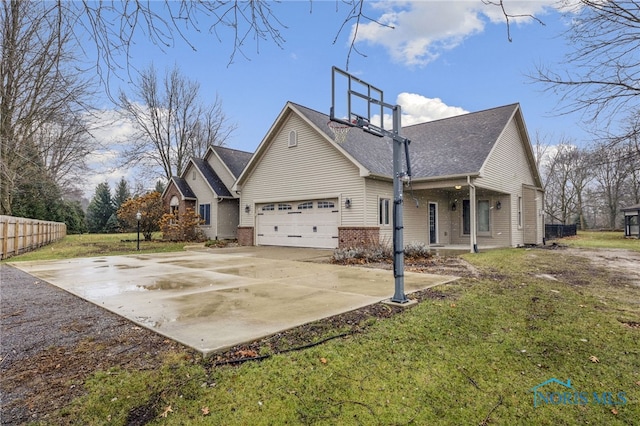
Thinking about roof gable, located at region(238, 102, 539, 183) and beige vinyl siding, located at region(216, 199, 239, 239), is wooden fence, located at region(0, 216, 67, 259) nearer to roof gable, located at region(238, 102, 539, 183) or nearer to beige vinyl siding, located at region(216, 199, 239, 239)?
beige vinyl siding, located at region(216, 199, 239, 239)

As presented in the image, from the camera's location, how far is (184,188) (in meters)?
22.8

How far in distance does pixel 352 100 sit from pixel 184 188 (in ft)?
61.9

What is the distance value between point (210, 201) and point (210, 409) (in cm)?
2047

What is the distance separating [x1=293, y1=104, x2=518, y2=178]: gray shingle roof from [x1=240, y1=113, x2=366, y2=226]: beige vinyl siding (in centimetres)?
70

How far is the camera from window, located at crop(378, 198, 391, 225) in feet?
46.2

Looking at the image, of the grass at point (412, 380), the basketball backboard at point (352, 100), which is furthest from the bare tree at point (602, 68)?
the grass at point (412, 380)

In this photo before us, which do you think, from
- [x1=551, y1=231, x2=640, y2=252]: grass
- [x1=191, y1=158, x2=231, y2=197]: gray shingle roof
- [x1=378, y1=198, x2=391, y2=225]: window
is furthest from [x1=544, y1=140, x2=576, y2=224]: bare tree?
[x1=191, y1=158, x2=231, y2=197]: gray shingle roof

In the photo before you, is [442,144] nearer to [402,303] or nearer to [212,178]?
[402,303]

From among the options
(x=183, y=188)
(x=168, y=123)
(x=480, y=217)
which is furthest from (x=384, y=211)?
(x=168, y=123)

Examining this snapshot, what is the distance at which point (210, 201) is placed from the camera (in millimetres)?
21844

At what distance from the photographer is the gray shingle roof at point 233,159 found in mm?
22594

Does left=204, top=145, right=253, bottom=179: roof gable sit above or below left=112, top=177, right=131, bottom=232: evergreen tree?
above

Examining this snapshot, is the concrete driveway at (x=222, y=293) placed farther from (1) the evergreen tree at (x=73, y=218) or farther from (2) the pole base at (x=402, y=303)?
(1) the evergreen tree at (x=73, y=218)

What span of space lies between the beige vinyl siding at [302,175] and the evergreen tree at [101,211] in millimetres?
25405
